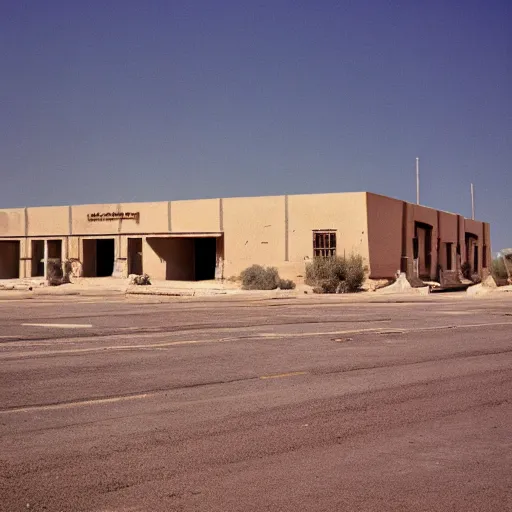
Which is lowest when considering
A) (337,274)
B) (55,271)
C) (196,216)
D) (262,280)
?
(262,280)

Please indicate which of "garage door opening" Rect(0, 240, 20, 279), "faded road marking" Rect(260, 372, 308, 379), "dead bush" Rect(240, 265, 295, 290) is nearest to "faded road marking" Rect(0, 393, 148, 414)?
"faded road marking" Rect(260, 372, 308, 379)

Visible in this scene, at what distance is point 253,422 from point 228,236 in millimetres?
37022

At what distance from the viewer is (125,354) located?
500 inches

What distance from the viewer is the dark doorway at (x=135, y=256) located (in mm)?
47812

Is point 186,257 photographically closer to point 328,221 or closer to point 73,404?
point 328,221

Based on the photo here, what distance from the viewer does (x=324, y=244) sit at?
42.2 m

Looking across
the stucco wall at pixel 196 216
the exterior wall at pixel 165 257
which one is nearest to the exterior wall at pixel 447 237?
the stucco wall at pixel 196 216

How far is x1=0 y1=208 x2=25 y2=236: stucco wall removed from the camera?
4944cm

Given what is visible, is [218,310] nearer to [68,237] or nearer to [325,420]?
[325,420]

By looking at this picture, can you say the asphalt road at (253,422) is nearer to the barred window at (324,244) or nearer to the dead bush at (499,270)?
the barred window at (324,244)

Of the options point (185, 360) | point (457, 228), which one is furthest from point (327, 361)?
point (457, 228)

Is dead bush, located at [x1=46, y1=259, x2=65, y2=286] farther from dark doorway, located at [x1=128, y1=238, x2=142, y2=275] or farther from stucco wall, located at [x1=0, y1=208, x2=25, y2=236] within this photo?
dark doorway, located at [x1=128, y1=238, x2=142, y2=275]

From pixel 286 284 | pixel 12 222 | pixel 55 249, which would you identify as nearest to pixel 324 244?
pixel 286 284

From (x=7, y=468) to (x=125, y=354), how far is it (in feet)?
22.0
